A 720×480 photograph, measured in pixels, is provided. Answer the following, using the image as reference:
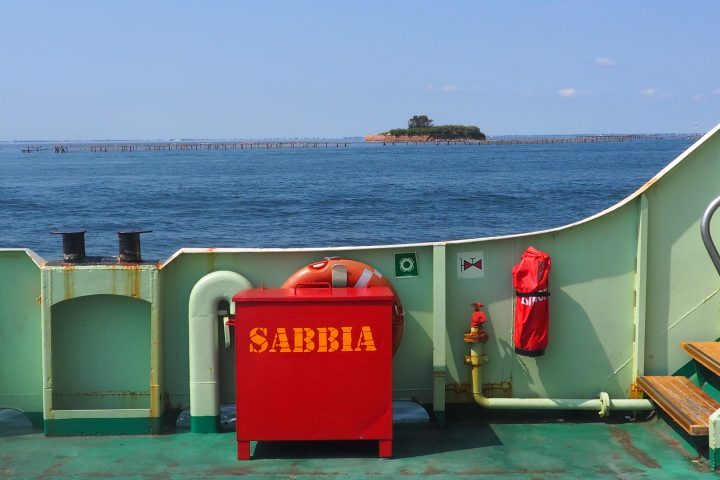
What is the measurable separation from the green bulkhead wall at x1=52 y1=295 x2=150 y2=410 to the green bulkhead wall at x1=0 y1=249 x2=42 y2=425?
22 centimetres

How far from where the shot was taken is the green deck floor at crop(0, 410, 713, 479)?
5.51 metres

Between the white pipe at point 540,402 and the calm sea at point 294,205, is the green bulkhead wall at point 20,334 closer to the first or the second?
the white pipe at point 540,402

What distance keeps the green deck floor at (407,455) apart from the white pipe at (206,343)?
17 centimetres

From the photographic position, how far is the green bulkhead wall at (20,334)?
6.41m

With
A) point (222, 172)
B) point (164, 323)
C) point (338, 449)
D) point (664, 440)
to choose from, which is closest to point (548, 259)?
point (664, 440)

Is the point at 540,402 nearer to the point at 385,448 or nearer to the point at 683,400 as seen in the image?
the point at 683,400

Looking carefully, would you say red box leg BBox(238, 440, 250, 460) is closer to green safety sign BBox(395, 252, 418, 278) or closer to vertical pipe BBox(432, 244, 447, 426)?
vertical pipe BBox(432, 244, 447, 426)

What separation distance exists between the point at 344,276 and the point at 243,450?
1313 millimetres

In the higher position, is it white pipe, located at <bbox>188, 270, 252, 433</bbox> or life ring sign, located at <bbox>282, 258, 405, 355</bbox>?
life ring sign, located at <bbox>282, 258, 405, 355</bbox>

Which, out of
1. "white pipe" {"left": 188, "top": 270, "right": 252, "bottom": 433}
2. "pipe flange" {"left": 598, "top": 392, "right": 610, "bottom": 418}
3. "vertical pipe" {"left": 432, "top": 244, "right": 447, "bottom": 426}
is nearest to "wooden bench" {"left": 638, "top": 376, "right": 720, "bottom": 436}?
"pipe flange" {"left": 598, "top": 392, "right": 610, "bottom": 418}

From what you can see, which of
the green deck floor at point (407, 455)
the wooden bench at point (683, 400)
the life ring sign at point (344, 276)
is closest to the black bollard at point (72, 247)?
the green deck floor at point (407, 455)

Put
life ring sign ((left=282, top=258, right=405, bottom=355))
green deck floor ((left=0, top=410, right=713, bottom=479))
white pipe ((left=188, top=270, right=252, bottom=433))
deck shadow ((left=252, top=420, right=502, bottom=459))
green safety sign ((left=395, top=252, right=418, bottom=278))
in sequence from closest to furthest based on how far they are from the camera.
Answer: green deck floor ((left=0, top=410, right=713, bottom=479)) < deck shadow ((left=252, top=420, right=502, bottom=459)) < life ring sign ((left=282, top=258, right=405, bottom=355)) < white pipe ((left=188, top=270, right=252, bottom=433)) < green safety sign ((left=395, top=252, right=418, bottom=278))

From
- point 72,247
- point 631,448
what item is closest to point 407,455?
point 631,448

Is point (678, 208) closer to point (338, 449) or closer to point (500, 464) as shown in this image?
point (500, 464)
